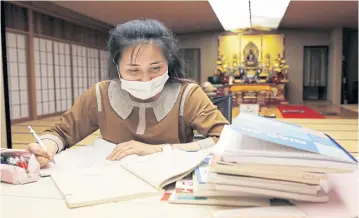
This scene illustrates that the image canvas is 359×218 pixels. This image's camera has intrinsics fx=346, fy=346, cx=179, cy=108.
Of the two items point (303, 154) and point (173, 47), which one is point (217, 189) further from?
point (173, 47)

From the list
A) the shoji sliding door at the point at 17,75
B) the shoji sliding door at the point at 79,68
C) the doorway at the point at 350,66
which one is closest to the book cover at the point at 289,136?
the shoji sliding door at the point at 17,75

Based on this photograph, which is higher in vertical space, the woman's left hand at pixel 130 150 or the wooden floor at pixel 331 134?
the woman's left hand at pixel 130 150

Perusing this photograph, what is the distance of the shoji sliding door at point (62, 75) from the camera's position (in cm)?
618

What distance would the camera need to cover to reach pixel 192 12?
6.84m

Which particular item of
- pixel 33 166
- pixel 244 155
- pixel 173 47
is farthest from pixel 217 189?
pixel 173 47

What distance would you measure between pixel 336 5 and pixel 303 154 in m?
6.54

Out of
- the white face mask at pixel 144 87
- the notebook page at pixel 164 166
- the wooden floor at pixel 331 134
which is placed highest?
the white face mask at pixel 144 87

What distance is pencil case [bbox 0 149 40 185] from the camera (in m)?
0.81

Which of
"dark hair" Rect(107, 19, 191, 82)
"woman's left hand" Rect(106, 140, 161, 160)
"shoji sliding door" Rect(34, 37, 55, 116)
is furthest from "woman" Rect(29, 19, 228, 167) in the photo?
"shoji sliding door" Rect(34, 37, 55, 116)

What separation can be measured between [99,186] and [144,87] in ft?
1.74

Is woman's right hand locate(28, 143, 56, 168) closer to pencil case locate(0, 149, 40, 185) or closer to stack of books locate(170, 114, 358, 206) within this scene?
pencil case locate(0, 149, 40, 185)

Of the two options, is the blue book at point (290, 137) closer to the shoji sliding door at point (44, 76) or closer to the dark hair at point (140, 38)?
the dark hair at point (140, 38)

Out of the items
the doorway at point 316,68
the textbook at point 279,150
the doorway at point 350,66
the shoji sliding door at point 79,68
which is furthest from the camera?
the doorway at point 316,68

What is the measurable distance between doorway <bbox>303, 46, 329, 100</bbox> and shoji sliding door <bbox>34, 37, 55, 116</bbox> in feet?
22.6
